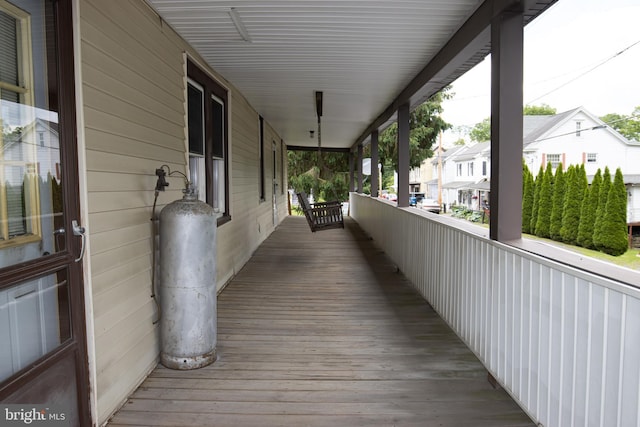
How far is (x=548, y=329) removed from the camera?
2004 mm

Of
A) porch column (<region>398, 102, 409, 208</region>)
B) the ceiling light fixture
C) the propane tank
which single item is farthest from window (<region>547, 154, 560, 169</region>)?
porch column (<region>398, 102, 409, 208</region>)

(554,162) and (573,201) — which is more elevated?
(554,162)

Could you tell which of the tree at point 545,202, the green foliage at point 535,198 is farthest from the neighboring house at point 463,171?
the tree at point 545,202

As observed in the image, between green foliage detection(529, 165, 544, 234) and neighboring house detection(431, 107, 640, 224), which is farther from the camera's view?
green foliage detection(529, 165, 544, 234)

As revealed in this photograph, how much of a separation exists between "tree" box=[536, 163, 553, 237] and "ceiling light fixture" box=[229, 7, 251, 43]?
2.42 meters

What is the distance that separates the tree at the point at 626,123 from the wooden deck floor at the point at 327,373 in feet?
5.75

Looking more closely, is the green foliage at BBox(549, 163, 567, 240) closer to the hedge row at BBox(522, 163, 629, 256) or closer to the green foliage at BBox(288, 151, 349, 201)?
the hedge row at BBox(522, 163, 629, 256)

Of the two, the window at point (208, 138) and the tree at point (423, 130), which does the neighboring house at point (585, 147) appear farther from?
the tree at point (423, 130)

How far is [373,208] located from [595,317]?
24.0 feet

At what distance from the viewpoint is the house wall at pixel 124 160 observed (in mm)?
2256

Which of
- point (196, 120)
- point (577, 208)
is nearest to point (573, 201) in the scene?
point (577, 208)

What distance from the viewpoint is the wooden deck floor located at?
241 cm

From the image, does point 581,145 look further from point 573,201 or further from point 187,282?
point 187,282

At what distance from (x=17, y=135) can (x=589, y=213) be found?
8.74ft
